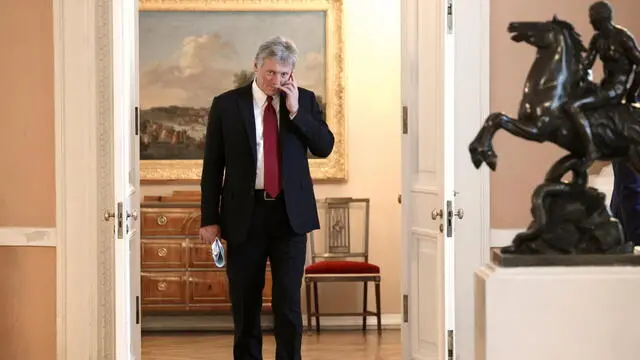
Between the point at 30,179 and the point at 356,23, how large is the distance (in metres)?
3.57

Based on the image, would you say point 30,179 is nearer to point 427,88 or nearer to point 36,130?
point 36,130

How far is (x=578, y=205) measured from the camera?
8.71 ft

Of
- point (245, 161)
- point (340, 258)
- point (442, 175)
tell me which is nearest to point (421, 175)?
point (442, 175)

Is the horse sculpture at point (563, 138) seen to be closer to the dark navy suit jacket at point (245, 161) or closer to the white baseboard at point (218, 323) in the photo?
the dark navy suit jacket at point (245, 161)

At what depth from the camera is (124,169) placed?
16.0 feet

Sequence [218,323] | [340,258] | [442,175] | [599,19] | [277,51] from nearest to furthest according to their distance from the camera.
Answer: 1. [599,19]
2. [277,51]
3. [442,175]
4. [218,323]
5. [340,258]

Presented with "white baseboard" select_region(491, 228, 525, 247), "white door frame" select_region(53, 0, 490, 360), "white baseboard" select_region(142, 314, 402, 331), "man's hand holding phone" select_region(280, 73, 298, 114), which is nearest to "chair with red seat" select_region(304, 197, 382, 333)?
"white baseboard" select_region(142, 314, 402, 331)

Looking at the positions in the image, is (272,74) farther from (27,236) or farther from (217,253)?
(27,236)

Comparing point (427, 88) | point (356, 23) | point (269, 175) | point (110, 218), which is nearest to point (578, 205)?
point (269, 175)

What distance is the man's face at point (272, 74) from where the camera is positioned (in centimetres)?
474

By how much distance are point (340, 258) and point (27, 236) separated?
3.35 meters

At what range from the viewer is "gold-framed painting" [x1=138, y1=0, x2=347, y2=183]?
834 centimetres

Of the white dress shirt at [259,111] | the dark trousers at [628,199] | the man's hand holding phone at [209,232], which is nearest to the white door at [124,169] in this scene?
the man's hand holding phone at [209,232]

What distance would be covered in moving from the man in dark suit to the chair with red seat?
309 cm
